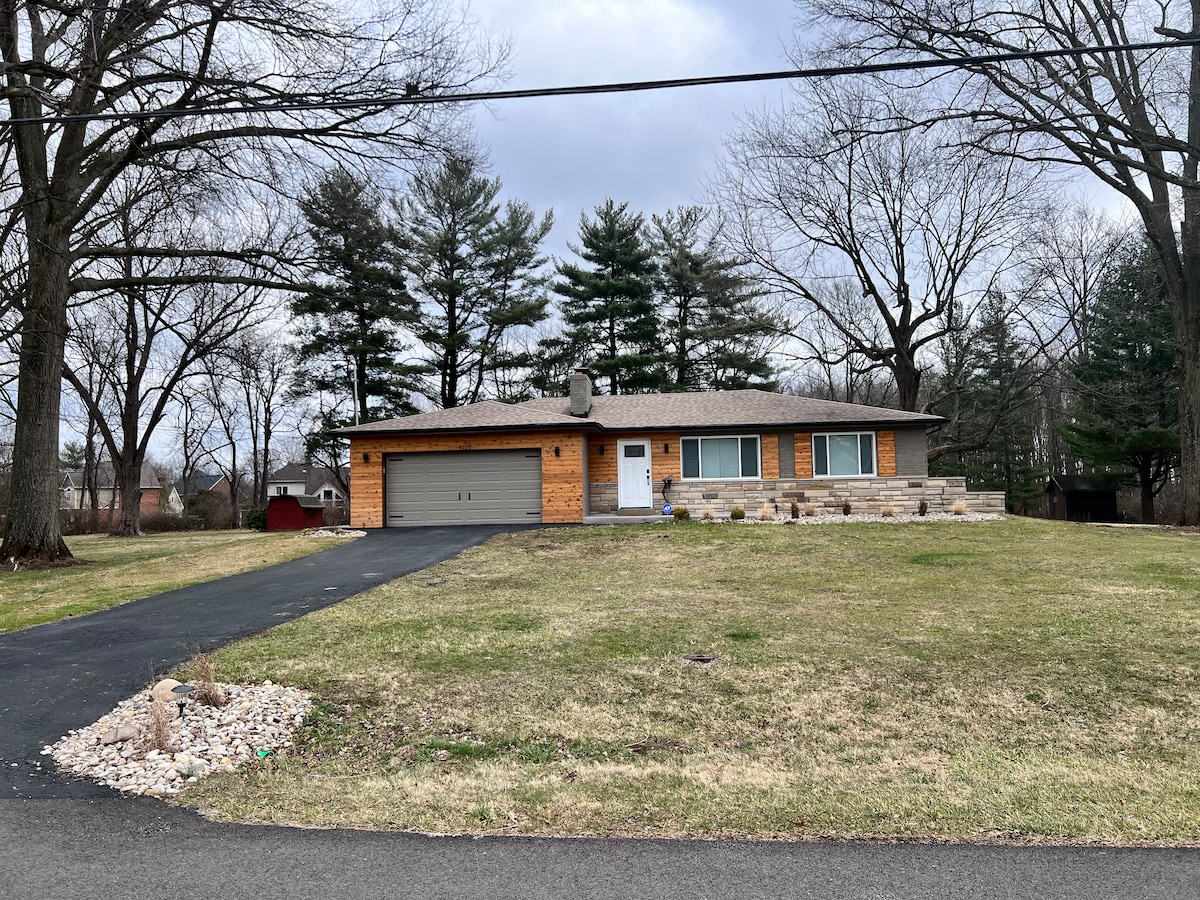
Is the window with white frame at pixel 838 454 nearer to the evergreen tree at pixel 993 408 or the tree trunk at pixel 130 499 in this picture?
the evergreen tree at pixel 993 408

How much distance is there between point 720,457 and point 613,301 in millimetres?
14552

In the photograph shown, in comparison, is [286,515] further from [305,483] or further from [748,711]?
[305,483]

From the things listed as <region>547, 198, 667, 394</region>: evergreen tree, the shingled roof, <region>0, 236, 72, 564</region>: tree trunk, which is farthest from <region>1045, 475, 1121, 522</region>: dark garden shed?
<region>0, 236, 72, 564</region>: tree trunk

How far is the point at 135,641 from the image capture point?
7.05 m

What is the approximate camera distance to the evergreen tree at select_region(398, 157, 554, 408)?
31.9m

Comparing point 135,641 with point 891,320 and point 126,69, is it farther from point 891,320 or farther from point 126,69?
point 891,320

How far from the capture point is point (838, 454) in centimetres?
1955

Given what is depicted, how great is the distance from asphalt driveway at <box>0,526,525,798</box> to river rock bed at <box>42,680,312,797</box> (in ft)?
0.45

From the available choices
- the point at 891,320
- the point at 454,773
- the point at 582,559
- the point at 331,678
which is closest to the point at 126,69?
the point at 582,559

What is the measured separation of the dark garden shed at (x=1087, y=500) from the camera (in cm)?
2875

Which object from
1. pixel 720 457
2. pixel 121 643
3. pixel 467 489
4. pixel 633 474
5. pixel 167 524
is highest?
pixel 720 457

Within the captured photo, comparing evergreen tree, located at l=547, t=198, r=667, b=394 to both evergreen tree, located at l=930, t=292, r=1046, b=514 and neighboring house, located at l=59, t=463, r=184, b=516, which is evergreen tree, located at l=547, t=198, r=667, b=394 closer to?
evergreen tree, located at l=930, t=292, r=1046, b=514

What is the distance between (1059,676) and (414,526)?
1511 cm

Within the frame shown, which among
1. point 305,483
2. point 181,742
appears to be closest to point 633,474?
point 181,742
